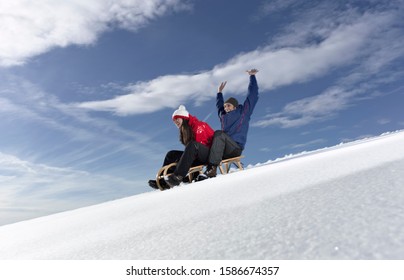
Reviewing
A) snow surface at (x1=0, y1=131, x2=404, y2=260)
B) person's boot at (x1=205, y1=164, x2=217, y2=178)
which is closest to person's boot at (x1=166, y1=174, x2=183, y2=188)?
person's boot at (x1=205, y1=164, x2=217, y2=178)

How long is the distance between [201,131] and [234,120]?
113 cm

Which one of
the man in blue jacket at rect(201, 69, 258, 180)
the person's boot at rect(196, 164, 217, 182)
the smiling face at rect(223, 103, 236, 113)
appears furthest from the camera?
the smiling face at rect(223, 103, 236, 113)

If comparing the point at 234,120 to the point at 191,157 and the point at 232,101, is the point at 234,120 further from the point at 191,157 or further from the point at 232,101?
the point at 191,157

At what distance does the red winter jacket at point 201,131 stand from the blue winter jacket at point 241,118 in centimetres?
82

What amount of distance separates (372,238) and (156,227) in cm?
113

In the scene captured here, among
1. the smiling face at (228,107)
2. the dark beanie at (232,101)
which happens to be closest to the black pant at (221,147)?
the smiling face at (228,107)

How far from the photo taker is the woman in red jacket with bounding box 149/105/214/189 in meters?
4.88

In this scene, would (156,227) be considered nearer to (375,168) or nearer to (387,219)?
(387,219)

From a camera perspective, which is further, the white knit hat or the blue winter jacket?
the blue winter jacket

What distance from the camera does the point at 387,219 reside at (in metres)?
1.04

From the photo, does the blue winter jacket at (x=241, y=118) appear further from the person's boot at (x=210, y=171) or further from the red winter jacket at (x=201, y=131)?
the person's boot at (x=210, y=171)

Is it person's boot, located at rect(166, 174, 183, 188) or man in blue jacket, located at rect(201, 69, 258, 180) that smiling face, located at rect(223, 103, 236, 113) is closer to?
man in blue jacket, located at rect(201, 69, 258, 180)
